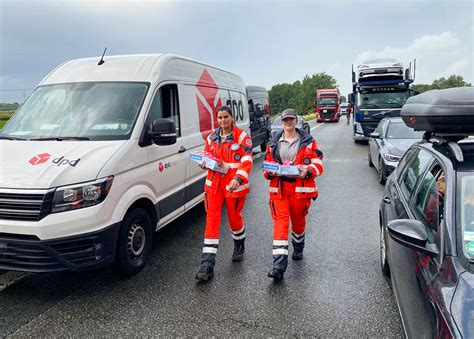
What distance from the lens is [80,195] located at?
10.5ft

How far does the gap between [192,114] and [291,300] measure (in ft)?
10.0

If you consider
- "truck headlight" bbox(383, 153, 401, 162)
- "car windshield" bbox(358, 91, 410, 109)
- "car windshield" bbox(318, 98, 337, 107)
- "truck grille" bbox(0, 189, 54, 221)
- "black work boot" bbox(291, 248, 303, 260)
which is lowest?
"black work boot" bbox(291, 248, 303, 260)

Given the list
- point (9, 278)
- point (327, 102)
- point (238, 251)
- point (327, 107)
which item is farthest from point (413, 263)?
point (327, 102)

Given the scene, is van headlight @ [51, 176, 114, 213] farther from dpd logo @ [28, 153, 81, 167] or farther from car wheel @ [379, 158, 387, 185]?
car wheel @ [379, 158, 387, 185]

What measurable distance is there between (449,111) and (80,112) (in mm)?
3617

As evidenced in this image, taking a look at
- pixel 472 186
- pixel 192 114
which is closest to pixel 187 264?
pixel 192 114

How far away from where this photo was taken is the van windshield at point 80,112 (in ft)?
12.9

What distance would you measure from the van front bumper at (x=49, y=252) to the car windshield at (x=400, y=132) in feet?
24.1

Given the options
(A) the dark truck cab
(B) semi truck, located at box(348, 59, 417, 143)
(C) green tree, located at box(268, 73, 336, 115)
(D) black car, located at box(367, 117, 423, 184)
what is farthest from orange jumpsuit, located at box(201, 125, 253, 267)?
(C) green tree, located at box(268, 73, 336, 115)

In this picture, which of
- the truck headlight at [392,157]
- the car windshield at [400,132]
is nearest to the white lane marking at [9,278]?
the truck headlight at [392,157]

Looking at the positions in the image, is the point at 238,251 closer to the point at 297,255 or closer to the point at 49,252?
the point at 297,255

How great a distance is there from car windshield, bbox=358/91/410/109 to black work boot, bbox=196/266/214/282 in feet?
42.6

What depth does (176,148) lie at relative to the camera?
4.75m

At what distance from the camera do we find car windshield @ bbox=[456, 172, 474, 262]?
2.01 metres
